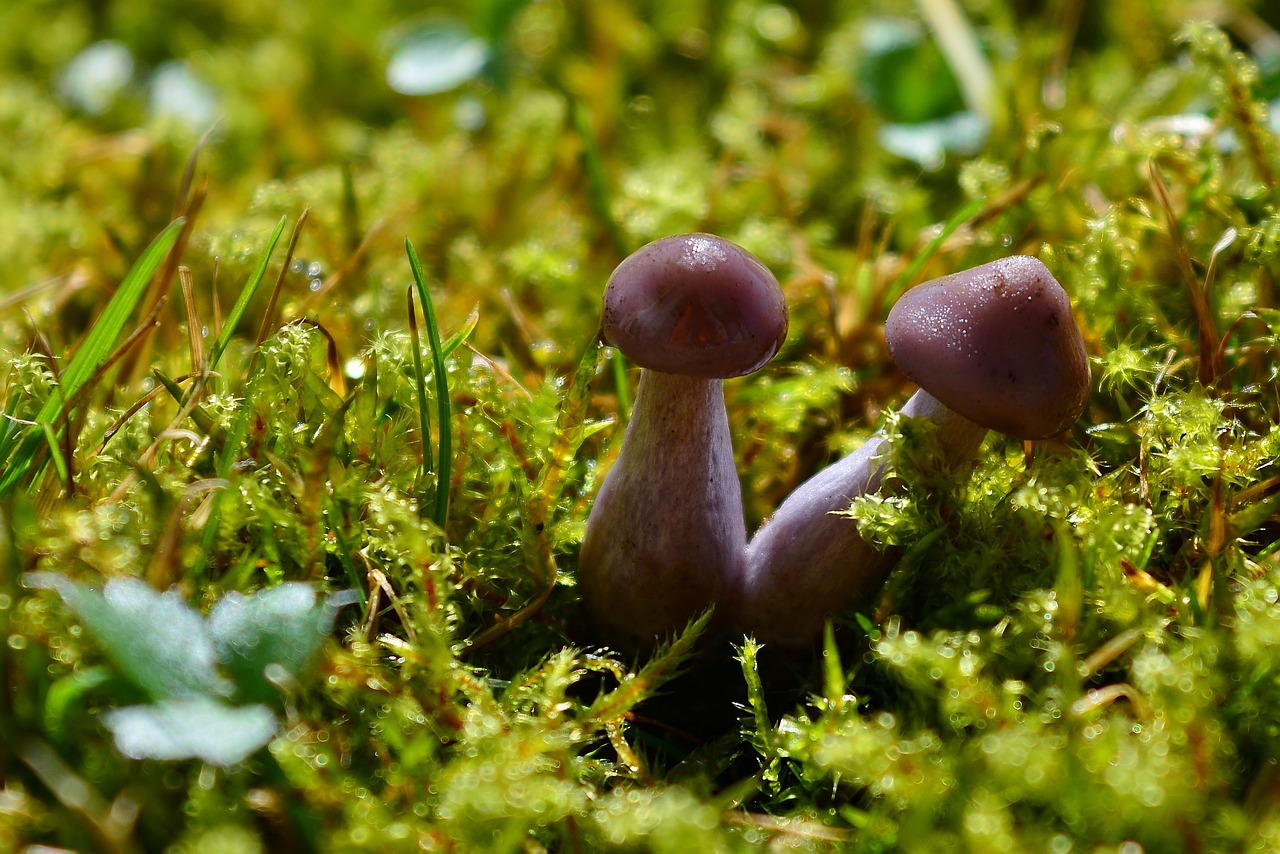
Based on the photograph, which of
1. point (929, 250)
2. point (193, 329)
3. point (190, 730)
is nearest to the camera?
point (190, 730)

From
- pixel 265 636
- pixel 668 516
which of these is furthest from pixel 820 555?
pixel 265 636

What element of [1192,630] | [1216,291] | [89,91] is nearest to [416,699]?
[1192,630]

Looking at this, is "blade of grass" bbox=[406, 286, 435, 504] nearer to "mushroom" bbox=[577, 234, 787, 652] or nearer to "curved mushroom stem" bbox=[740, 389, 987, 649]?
"mushroom" bbox=[577, 234, 787, 652]

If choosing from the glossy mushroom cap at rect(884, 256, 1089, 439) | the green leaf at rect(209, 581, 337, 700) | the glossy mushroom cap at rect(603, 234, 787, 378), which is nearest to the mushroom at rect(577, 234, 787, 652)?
the glossy mushroom cap at rect(603, 234, 787, 378)

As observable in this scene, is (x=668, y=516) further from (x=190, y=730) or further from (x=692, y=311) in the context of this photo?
(x=190, y=730)

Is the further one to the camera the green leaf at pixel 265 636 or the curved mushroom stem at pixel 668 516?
the curved mushroom stem at pixel 668 516

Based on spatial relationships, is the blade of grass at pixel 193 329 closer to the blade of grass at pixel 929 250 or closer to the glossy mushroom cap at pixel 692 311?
the glossy mushroom cap at pixel 692 311

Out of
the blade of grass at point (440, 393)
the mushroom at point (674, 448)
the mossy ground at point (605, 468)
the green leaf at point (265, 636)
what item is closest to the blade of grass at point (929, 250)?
the mossy ground at point (605, 468)
